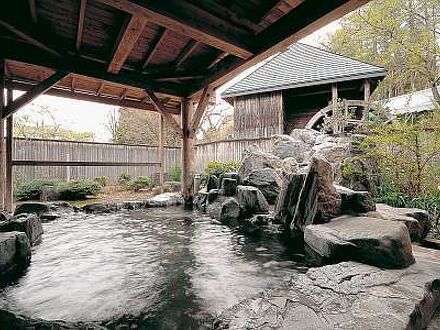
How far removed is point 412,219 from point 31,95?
272 inches

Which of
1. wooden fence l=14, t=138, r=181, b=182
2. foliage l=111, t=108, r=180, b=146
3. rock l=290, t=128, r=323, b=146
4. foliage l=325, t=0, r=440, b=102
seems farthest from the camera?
foliage l=111, t=108, r=180, b=146

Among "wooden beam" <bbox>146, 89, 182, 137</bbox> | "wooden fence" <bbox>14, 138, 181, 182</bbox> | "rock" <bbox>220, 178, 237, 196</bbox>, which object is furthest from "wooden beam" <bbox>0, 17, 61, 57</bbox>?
"wooden fence" <bbox>14, 138, 181, 182</bbox>

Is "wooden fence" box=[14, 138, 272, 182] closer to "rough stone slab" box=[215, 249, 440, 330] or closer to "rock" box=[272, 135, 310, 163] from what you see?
"rock" box=[272, 135, 310, 163]

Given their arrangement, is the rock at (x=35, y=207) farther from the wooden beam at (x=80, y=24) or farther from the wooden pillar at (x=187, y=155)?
the wooden beam at (x=80, y=24)

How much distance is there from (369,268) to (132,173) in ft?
35.7

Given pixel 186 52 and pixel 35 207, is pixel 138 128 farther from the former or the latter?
pixel 186 52

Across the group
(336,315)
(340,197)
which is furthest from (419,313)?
(340,197)

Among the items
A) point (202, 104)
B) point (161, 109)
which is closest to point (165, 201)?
point (161, 109)

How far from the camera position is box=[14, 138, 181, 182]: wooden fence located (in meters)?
9.51

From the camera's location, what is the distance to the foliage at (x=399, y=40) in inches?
508

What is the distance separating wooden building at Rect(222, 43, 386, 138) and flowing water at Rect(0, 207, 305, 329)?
32.5ft

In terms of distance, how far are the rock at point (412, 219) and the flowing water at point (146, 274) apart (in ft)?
4.89

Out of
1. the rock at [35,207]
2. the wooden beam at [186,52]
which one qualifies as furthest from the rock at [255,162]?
the rock at [35,207]

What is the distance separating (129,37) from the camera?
159 inches
